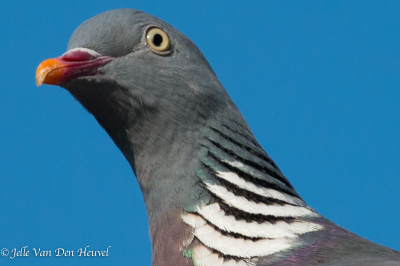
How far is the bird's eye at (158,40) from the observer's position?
5.30m

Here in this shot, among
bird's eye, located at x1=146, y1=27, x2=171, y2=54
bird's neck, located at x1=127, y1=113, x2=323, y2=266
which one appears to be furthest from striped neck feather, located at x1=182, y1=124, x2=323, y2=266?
bird's eye, located at x1=146, y1=27, x2=171, y2=54

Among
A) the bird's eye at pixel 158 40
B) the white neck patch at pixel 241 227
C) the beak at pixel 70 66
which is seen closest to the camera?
the white neck patch at pixel 241 227

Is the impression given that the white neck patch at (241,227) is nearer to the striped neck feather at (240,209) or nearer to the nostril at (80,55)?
the striped neck feather at (240,209)

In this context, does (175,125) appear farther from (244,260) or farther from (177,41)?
(244,260)

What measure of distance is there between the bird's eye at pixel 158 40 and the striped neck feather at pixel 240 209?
75cm

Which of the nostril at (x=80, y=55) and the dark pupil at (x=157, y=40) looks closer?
the nostril at (x=80, y=55)

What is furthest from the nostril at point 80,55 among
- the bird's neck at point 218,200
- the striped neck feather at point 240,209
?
the striped neck feather at point 240,209

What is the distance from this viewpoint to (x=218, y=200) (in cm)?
474

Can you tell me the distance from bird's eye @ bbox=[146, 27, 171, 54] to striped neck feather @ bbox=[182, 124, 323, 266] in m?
0.75

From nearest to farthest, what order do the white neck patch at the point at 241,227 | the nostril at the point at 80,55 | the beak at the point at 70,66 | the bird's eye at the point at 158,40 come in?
the white neck patch at the point at 241,227, the beak at the point at 70,66, the nostril at the point at 80,55, the bird's eye at the point at 158,40

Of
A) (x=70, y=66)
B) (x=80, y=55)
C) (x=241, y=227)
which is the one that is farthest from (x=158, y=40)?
(x=241, y=227)

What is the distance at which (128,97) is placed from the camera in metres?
5.09

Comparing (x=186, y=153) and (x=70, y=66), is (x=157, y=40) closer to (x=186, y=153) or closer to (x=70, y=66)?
(x=70, y=66)

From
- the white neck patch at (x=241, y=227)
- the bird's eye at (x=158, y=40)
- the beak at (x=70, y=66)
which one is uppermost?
the bird's eye at (x=158, y=40)
